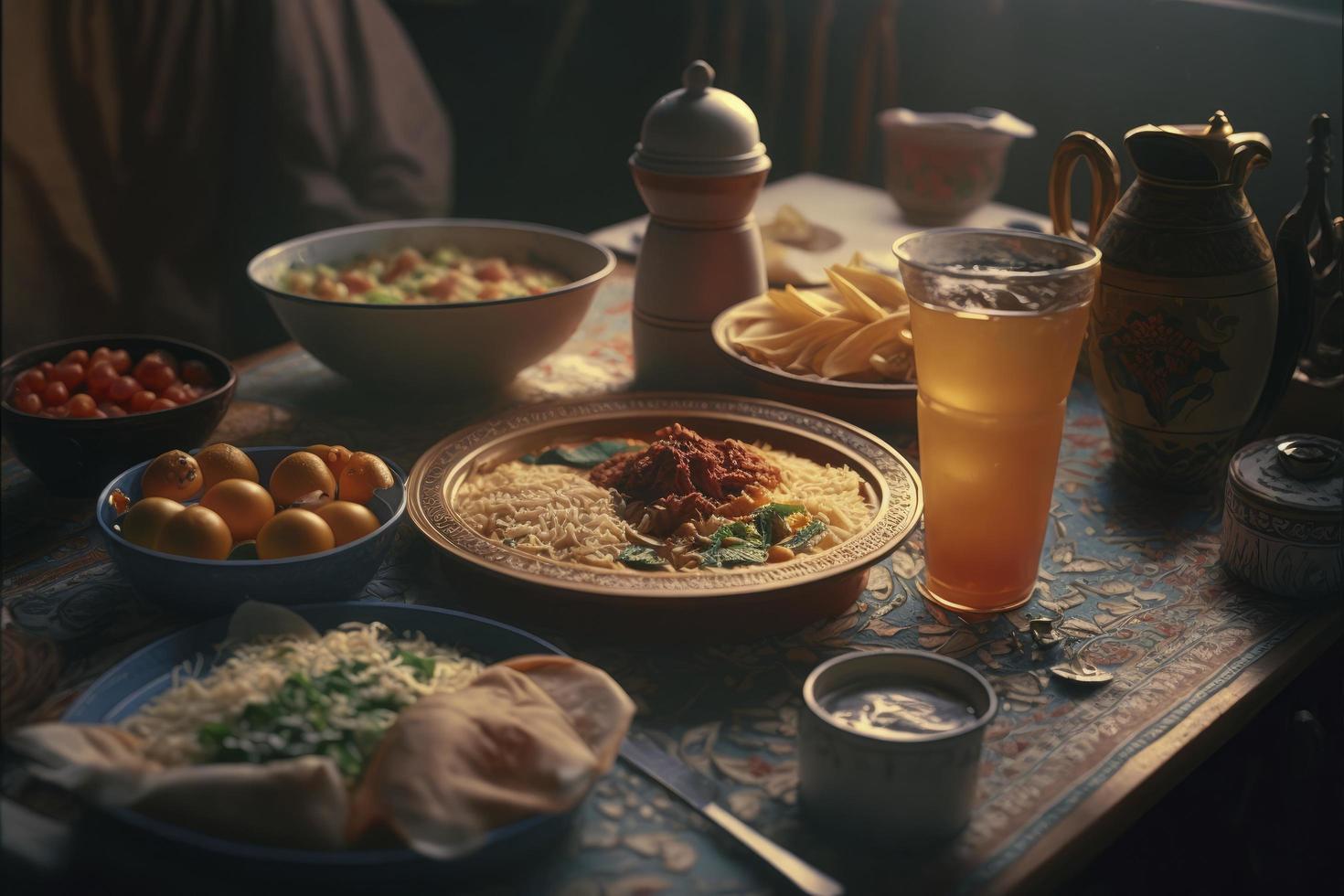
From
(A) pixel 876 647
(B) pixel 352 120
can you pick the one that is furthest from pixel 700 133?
(B) pixel 352 120

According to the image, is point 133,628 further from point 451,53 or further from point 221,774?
point 451,53

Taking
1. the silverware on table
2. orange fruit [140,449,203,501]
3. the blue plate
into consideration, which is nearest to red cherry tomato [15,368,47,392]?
orange fruit [140,449,203,501]

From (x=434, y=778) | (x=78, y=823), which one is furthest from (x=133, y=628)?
(x=434, y=778)

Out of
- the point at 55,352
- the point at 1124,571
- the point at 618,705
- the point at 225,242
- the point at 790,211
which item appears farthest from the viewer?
the point at 225,242

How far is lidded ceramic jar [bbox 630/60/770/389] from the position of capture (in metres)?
1.57

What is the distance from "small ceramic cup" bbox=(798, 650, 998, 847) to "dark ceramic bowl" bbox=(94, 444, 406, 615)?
443mm

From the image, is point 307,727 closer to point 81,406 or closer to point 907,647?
point 907,647

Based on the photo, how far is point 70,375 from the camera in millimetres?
1402

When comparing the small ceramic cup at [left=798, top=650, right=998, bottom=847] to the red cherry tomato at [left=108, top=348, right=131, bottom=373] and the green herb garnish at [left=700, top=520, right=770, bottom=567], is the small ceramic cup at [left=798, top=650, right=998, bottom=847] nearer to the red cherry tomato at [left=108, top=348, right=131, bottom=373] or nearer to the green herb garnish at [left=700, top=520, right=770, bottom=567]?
the green herb garnish at [left=700, top=520, right=770, bottom=567]

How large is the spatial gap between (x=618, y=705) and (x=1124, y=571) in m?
0.63

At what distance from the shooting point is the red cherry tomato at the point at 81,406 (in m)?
1.35

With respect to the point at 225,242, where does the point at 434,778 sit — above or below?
above

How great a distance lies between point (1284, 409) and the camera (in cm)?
150

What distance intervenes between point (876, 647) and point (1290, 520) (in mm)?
425
